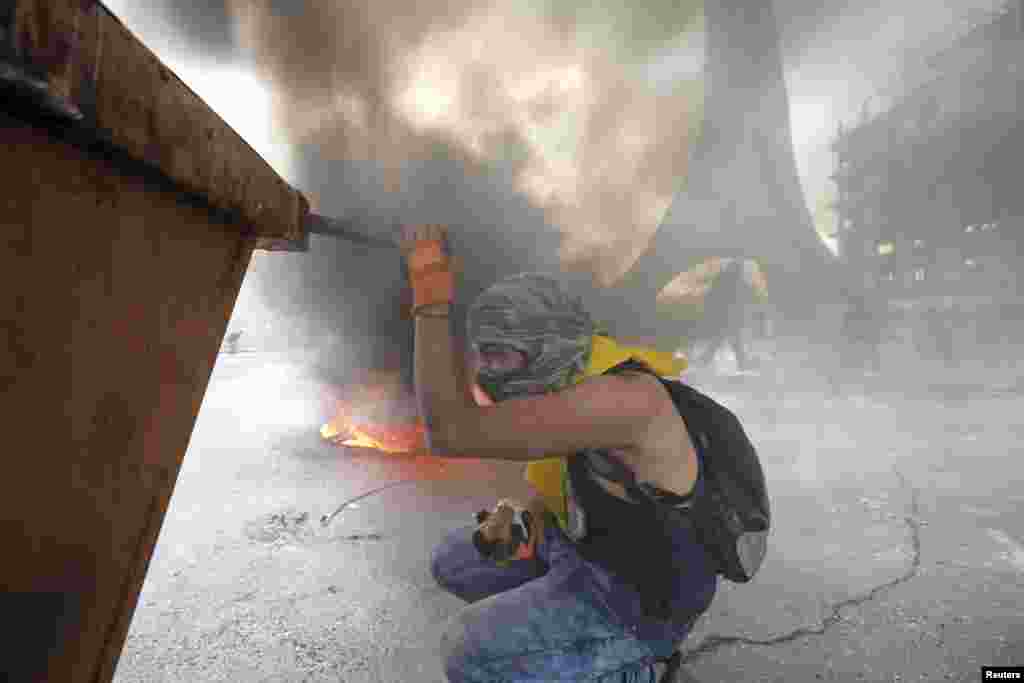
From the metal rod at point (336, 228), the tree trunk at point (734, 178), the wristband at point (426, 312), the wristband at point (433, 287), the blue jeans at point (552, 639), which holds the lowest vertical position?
the blue jeans at point (552, 639)

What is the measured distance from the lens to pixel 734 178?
31.4 feet

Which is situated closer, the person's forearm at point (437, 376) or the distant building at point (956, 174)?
the person's forearm at point (437, 376)

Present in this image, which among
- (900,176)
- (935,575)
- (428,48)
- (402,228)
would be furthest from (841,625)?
(900,176)

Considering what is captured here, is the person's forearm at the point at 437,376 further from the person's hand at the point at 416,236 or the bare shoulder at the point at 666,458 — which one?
the bare shoulder at the point at 666,458

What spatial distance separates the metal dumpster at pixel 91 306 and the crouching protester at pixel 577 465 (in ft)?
2.51

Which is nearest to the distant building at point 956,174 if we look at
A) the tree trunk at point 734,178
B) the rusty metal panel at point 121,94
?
the tree trunk at point 734,178

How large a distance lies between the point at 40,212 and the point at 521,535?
1769mm

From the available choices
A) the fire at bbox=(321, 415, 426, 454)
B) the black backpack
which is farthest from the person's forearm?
the fire at bbox=(321, 415, 426, 454)

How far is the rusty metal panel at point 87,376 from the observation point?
1.71 feet

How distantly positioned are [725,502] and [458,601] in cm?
154

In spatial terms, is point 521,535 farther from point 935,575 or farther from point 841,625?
point 935,575

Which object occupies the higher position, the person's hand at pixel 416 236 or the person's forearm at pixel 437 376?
the person's hand at pixel 416 236

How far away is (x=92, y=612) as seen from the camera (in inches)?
26.8

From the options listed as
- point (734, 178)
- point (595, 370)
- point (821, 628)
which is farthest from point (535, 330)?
point (734, 178)
